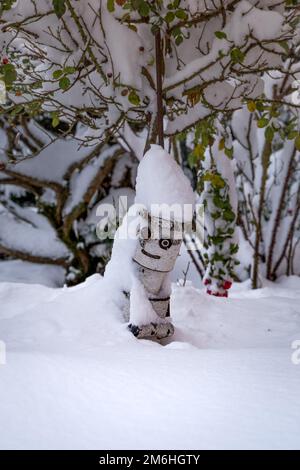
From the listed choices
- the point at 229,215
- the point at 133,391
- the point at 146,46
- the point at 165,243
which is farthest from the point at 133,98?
the point at 229,215

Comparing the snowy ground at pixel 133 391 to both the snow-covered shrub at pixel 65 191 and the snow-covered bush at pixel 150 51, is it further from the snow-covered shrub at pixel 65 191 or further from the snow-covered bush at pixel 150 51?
the snow-covered shrub at pixel 65 191

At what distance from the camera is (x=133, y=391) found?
1.30 meters

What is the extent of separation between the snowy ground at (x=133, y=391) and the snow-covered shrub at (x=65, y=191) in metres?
2.73

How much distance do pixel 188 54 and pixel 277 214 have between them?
9.30 ft

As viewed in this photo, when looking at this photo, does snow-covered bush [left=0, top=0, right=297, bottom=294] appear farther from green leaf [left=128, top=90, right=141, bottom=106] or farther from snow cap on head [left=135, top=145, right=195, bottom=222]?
snow cap on head [left=135, top=145, right=195, bottom=222]

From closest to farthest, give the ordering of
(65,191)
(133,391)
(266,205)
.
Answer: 1. (133,391)
2. (65,191)
3. (266,205)

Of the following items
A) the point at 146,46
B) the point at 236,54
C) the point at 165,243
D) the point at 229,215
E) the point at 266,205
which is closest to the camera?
the point at 236,54

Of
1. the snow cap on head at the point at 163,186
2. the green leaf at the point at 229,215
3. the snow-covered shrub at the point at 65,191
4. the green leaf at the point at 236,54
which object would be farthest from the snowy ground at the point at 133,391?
the snow-covered shrub at the point at 65,191

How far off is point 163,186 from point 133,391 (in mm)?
862

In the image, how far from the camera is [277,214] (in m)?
4.77

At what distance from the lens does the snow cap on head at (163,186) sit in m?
1.88

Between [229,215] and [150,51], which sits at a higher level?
[150,51]

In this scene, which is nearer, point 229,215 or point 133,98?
point 133,98

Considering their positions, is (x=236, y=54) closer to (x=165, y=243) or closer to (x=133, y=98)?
(x=133, y=98)
